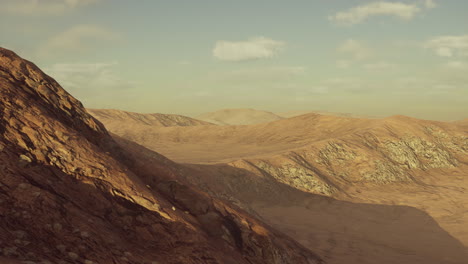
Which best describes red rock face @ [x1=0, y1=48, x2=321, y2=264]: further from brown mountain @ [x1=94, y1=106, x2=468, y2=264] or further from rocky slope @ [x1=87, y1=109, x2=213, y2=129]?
rocky slope @ [x1=87, y1=109, x2=213, y2=129]

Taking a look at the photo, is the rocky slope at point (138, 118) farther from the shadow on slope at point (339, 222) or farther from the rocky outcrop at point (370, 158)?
the shadow on slope at point (339, 222)

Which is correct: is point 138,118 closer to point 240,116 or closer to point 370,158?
point 370,158

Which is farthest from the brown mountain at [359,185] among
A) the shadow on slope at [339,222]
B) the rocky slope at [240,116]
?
the rocky slope at [240,116]

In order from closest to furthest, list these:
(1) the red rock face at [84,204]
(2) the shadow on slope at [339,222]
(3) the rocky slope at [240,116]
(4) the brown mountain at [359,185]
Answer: (1) the red rock face at [84,204], (2) the shadow on slope at [339,222], (4) the brown mountain at [359,185], (3) the rocky slope at [240,116]

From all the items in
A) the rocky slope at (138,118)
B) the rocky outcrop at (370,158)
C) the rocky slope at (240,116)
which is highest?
the rocky slope at (240,116)

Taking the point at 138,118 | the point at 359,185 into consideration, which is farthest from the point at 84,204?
the point at 138,118

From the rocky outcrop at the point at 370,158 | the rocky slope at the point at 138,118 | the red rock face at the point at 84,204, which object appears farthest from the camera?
the rocky slope at the point at 138,118

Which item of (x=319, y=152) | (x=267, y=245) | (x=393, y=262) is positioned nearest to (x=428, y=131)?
(x=319, y=152)
